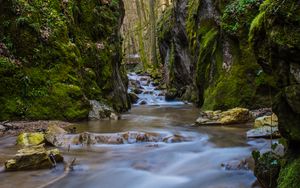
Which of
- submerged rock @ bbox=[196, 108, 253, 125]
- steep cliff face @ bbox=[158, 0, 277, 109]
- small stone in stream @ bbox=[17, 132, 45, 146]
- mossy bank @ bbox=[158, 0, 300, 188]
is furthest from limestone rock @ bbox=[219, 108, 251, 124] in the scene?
small stone in stream @ bbox=[17, 132, 45, 146]

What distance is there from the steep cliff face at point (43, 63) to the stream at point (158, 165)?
3.08 m

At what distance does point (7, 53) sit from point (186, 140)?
21.5 feet

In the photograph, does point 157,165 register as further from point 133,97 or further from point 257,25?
point 133,97

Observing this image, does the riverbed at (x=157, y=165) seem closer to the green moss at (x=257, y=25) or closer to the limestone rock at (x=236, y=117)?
the limestone rock at (x=236, y=117)

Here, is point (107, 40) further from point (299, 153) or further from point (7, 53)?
point (299, 153)

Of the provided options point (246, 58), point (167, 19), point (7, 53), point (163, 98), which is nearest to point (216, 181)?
point (246, 58)

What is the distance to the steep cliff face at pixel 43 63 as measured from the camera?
12172 mm

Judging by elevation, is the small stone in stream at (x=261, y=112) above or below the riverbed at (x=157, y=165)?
above

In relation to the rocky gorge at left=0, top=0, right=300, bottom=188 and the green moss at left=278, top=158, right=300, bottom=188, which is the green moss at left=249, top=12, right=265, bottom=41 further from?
the green moss at left=278, top=158, right=300, bottom=188

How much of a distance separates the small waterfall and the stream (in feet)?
44.6

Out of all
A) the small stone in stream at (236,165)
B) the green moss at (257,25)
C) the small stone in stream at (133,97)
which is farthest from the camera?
the small stone in stream at (133,97)

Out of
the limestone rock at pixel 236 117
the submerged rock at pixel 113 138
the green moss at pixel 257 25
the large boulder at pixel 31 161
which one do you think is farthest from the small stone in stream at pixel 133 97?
the green moss at pixel 257 25

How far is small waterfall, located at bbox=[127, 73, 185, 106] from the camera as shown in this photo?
76.8 feet

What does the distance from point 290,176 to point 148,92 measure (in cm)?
2236
